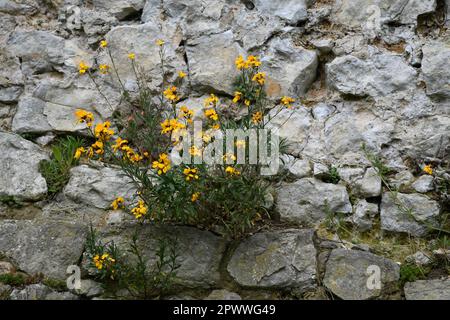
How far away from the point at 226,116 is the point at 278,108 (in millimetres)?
435

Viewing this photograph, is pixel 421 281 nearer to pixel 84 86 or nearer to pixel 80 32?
pixel 84 86

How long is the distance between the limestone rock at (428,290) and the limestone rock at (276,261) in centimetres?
62

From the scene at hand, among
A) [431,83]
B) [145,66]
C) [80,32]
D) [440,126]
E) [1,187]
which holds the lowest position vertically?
[1,187]

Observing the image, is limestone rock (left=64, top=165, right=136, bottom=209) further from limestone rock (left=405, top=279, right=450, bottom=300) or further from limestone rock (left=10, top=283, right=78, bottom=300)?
limestone rock (left=405, top=279, right=450, bottom=300)

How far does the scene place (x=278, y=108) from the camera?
4.35 m

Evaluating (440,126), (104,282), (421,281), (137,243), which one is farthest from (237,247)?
(440,126)

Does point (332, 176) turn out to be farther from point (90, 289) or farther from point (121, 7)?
point (121, 7)

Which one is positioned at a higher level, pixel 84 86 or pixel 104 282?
pixel 84 86

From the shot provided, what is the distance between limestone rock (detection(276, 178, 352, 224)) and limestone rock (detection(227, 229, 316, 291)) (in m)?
0.18

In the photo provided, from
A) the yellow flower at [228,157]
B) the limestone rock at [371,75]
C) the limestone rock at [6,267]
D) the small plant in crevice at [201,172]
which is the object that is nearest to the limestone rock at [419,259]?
the small plant in crevice at [201,172]

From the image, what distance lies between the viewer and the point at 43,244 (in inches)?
150

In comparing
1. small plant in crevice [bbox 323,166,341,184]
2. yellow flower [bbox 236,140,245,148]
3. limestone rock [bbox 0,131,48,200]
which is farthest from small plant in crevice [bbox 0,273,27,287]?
small plant in crevice [bbox 323,166,341,184]


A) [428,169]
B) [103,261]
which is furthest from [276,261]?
[428,169]

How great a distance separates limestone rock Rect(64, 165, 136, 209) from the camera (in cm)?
416
